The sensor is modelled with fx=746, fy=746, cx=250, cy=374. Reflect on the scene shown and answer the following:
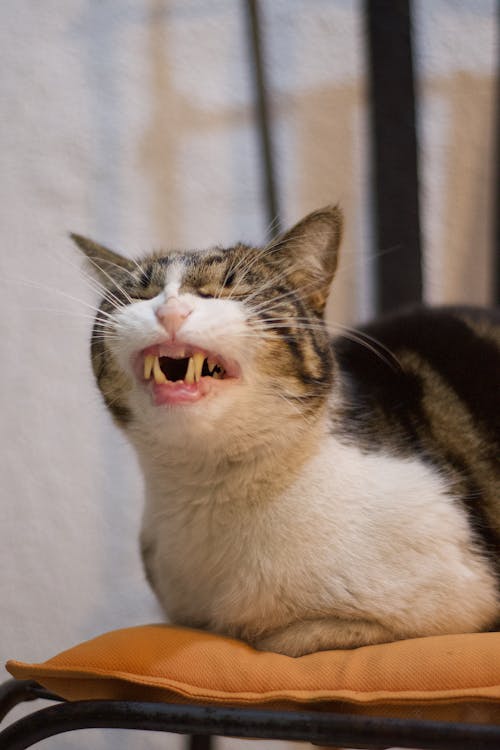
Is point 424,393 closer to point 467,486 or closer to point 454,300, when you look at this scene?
point 467,486

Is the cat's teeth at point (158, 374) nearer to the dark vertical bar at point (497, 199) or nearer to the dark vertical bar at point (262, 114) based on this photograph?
the dark vertical bar at point (262, 114)

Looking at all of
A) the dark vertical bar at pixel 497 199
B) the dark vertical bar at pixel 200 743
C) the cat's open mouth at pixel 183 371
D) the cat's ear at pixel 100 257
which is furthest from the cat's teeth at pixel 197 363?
the dark vertical bar at pixel 497 199

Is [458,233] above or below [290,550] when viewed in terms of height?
above

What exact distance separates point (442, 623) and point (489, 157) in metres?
1.10

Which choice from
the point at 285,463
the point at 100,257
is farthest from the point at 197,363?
the point at 100,257

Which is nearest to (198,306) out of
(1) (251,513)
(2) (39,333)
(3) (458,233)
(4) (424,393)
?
(1) (251,513)

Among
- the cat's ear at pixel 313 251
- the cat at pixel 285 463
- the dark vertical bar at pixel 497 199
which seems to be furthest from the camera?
the dark vertical bar at pixel 497 199

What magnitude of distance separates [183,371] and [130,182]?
2.81 ft

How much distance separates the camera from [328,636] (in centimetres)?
70

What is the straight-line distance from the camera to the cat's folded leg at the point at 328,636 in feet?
2.29

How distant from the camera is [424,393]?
2.84 ft

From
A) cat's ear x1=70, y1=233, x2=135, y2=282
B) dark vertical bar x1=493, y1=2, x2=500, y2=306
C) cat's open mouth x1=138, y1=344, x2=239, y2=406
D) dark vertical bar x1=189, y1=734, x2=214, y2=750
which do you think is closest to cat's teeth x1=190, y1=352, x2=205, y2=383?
cat's open mouth x1=138, y1=344, x2=239, y2=406

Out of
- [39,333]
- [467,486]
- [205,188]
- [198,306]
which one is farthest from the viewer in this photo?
[205,188]

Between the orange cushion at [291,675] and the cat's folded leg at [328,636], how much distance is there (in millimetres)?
22
